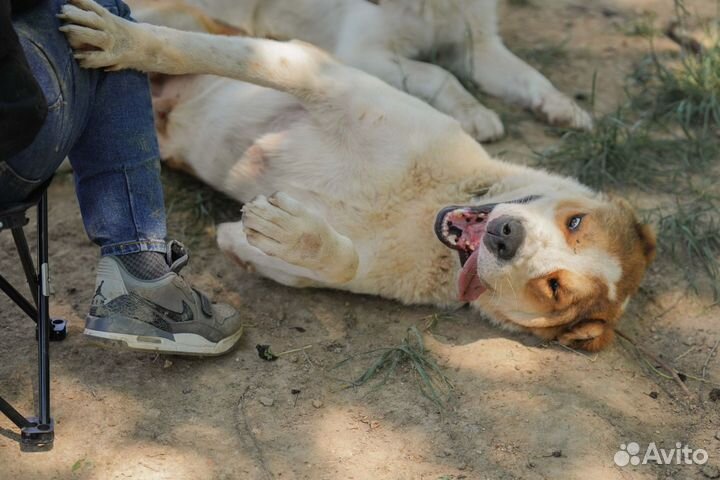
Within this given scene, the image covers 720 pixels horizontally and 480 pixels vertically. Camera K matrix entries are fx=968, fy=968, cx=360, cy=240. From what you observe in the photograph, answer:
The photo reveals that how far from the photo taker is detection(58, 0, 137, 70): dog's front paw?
9.10 ft

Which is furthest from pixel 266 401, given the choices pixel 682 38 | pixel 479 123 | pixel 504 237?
pixel 682 38

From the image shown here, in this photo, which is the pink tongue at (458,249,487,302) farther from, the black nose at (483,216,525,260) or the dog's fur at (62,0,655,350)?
the black nose at (483,216,525,260)

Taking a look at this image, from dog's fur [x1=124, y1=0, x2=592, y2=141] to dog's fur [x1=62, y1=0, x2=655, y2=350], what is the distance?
2.74ft

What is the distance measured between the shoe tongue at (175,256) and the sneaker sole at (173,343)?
221 mm

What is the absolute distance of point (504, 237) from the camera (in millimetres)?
3262

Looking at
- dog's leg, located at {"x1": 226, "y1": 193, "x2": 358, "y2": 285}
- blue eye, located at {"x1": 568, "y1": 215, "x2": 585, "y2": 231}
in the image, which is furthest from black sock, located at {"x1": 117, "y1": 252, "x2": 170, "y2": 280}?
blue eye, located at {"x1": 568, "y1": 215, "x2": 585, "y2": 231}

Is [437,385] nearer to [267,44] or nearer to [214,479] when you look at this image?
[214,479]

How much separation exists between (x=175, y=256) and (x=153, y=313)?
0.25 metres

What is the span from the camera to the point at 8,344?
311cm

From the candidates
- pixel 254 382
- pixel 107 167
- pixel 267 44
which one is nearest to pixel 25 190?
pixel 107 167

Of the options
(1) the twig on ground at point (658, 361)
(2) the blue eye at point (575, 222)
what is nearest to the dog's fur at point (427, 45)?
(2) the blue eye at point (575, 222)

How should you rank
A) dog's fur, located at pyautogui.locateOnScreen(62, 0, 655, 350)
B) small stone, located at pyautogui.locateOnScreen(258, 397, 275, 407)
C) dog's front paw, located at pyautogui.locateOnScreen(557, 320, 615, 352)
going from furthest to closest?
dog's front paw, located at pyautogui.locateOnScreen(557, 320, 615, 352), dog's fur, located at pyautogui.locateOnScreen(62, 0, 655, 350), small stone, located at pyautogui.locateOnScreen(258, 397, 275, 407)

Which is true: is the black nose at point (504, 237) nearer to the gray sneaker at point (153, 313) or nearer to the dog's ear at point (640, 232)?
the dog's ear at point (640, 232)

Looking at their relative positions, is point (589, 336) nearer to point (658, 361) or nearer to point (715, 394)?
point (658, 361)
